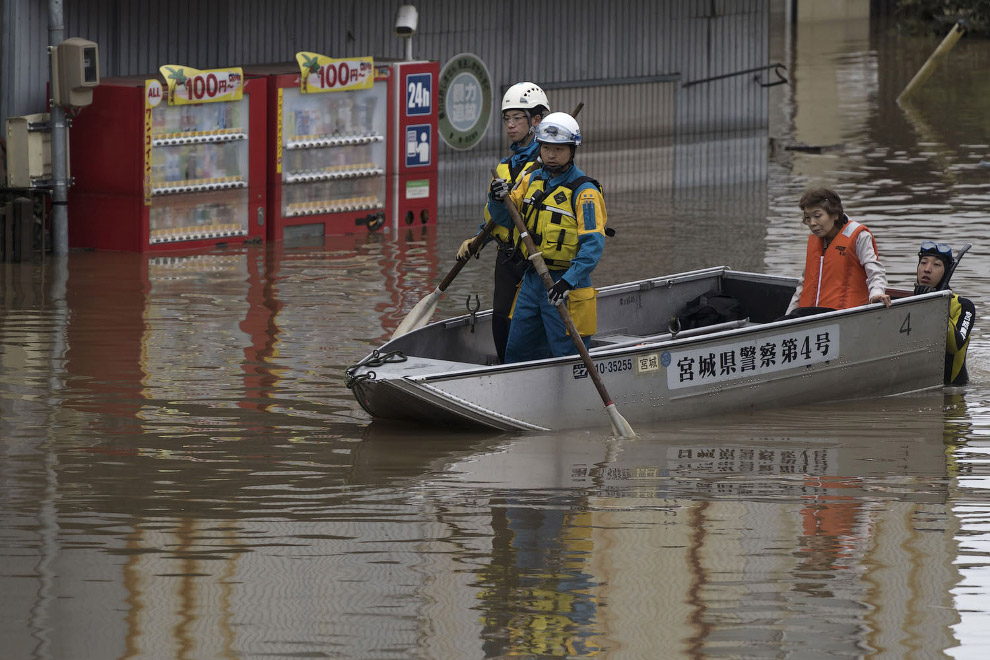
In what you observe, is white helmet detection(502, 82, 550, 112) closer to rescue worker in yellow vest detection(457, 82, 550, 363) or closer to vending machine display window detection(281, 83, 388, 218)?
rescue worker in yellow vest detection(457, 82, 550, 363)

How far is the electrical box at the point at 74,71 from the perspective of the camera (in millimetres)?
15211

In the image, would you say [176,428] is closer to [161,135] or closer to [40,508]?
[40,508]

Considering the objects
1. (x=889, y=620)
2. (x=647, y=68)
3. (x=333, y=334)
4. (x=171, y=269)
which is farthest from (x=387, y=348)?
(x=647, y=68)

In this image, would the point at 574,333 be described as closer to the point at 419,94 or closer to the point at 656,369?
the point at 656,369

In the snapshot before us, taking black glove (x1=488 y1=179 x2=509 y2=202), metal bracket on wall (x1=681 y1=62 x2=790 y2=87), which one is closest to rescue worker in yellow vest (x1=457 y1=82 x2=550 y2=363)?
black glove (x1=488 y1=179 x2=509 y2=202)

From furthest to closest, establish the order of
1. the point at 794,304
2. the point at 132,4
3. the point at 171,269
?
the point at 132,4 < the point at 171,269 < the point at 794,304

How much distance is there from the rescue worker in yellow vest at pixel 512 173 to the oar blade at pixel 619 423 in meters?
1.00

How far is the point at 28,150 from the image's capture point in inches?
614

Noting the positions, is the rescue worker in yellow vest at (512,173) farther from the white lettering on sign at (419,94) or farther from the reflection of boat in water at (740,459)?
the white lettering on sign at (419,94)

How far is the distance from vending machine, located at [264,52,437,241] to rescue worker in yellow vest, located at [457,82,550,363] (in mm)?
6494

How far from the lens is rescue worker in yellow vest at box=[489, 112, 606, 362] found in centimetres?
1023

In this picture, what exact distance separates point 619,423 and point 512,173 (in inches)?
70.2

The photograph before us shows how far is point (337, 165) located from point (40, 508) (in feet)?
31.7

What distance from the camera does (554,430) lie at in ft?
34.2
